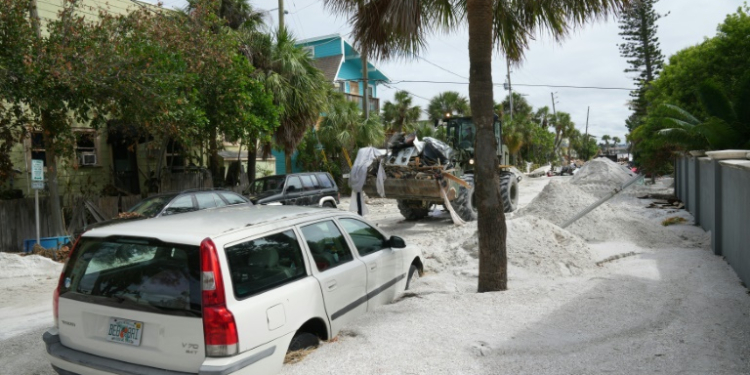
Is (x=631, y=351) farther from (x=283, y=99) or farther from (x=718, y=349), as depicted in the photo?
(x=283, y=99)

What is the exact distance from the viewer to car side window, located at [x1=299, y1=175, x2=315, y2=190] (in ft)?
53.2

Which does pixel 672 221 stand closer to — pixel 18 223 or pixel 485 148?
pixel 485 148

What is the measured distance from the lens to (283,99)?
18.1 metres

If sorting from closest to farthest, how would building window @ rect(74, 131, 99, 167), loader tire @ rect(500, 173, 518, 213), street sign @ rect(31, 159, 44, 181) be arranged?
street sign @ rect(31, 159, 44, 181) < loader tire @ rect(500, 173, 518, 213) < building window @ rect(74, 131, 99, 167)

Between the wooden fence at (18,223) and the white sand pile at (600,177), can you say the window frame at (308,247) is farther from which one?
the white sand pile at (600,177)

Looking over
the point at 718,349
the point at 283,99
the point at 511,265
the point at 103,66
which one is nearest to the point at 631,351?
the point at 718,349

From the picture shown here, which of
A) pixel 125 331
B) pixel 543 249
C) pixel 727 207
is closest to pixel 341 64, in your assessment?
pixel 543 249

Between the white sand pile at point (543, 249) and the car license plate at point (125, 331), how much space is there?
628cm

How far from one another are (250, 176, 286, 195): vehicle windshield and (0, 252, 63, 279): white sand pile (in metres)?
5.90

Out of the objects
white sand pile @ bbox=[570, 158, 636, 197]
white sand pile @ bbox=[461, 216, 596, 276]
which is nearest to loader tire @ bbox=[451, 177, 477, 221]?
white sand pile @ bbox=[461, 216, 596, 276]

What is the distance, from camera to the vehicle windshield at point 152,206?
37.3ft

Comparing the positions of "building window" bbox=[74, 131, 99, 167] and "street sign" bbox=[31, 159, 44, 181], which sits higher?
"building window" bbox=[74, 131, 99, 167]

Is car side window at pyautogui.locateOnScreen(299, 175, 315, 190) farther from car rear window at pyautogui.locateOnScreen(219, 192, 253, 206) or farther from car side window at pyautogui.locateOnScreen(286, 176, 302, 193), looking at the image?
car rear window at pyautogui.locateOnScreen(219, 192, 253, 206)

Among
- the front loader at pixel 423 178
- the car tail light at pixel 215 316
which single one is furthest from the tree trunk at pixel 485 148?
the front loader at pixel 423 178
